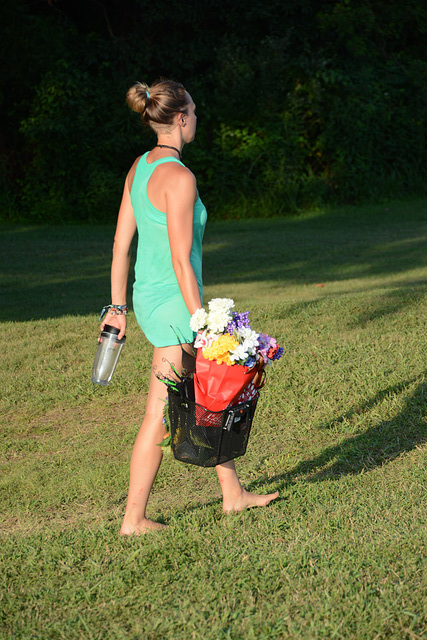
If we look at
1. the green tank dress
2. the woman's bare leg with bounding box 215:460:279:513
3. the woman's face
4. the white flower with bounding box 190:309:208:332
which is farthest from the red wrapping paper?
the woman's face

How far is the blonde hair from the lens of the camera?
314 centimetres

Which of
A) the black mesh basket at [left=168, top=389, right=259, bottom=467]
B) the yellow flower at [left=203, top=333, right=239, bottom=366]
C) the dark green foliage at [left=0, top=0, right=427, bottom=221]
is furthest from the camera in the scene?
the dark green foliage at [left=0, top=0, right=427, bottom=221]

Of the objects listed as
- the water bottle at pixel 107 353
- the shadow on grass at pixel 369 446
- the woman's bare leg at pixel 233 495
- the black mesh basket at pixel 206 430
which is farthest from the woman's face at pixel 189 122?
the shadow on grass at pixel 369 446

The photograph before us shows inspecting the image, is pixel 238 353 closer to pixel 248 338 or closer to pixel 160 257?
pixel 248 338

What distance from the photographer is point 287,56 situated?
18.8 m

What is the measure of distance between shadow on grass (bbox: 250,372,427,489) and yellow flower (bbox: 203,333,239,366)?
134 centimetres

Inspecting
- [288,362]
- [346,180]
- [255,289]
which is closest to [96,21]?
[346,180]

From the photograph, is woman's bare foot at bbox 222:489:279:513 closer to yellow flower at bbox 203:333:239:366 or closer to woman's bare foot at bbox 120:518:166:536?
woman's bare foot at bbox 120:518:166:536

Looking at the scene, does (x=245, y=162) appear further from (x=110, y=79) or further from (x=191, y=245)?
(x=191, y=245)

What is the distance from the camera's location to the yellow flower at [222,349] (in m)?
2.80

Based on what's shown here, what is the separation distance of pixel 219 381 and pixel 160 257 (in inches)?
24.9

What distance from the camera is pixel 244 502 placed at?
349 cm

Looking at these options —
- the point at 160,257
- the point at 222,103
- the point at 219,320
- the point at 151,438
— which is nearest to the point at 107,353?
the point at 151,438

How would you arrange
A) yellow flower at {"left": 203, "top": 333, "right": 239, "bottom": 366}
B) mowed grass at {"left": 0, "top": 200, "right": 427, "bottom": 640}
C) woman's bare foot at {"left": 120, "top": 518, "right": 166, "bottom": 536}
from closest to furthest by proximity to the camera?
mowed grass at {"left": 0, "top": 200, "right": 427, "bottom": 640}
yellow flower at {"left": 203, "top": 333, "right": 239, "bottom": 366}
woman's bare foot at {"left": 120, "top": 518, "right": 166, "bottom": 536}
